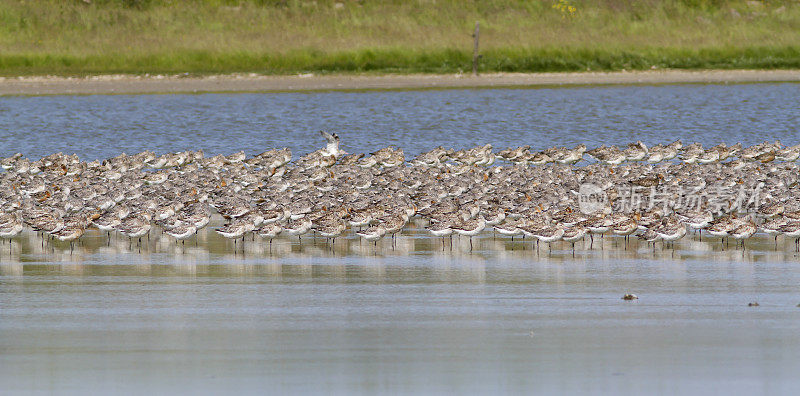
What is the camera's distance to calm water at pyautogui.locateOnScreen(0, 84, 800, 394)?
445 inches

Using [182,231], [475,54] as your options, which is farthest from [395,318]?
[475,54]

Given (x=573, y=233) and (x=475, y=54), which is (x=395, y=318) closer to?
(x=573, y=233)

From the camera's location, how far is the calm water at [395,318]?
11.3 metres

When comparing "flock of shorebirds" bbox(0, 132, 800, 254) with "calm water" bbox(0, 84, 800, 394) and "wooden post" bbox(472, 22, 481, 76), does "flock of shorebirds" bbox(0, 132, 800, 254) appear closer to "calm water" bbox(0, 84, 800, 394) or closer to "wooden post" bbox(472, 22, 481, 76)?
"calm water" bbox(0, 84, 800, 394)

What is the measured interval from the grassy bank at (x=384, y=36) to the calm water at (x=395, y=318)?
36.0m

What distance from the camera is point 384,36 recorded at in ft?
196

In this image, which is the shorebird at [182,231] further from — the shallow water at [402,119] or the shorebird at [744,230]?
the shallow water at [402,119]

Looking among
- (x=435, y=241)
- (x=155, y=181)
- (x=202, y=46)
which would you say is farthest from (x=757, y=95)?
(x=435, y=241)

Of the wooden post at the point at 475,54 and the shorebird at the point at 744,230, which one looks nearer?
the shorebird at the point at 744,230

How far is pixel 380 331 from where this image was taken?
13.3 m

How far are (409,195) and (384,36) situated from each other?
35711 mm

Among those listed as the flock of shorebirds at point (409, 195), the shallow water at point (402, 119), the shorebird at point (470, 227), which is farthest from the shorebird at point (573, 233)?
the shallow water at point (402, 119)

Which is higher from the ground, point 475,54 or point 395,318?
point 475,54

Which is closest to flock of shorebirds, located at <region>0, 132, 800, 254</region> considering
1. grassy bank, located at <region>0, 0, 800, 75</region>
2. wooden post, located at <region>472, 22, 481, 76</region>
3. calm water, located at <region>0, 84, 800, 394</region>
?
calm water, located at <region>0, 84, 800, 394</region>
